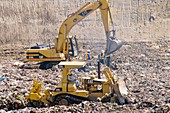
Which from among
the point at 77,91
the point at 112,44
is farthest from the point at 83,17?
the point at 77,91

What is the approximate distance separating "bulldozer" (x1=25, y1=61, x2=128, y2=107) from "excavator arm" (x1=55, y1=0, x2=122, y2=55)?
698cm

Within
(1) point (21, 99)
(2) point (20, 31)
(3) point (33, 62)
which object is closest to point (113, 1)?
(2) point (20, 31)

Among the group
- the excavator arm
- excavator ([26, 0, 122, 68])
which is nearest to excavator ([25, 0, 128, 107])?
the excavator arm

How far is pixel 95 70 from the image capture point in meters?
18.7

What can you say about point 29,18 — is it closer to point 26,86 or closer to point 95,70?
point 95,70

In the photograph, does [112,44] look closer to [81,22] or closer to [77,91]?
[77,91]

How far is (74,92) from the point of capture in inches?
477

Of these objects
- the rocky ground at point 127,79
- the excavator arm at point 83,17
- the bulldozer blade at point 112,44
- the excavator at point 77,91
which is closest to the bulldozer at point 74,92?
the excavator at point 77,91

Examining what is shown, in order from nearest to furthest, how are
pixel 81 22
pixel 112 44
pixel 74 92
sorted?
pixel 74 92
pixel 112 44
pixel 81 22

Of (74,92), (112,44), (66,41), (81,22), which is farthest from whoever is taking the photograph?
(81,22)

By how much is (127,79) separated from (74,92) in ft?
15.8

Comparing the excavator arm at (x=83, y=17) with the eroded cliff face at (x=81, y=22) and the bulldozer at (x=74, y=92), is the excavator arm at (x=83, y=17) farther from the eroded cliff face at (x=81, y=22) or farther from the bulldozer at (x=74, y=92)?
the eroded cliff face at (x=81, y=22)

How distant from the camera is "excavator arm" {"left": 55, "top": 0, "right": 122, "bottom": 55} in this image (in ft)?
63.4

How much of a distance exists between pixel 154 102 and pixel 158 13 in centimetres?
2619
